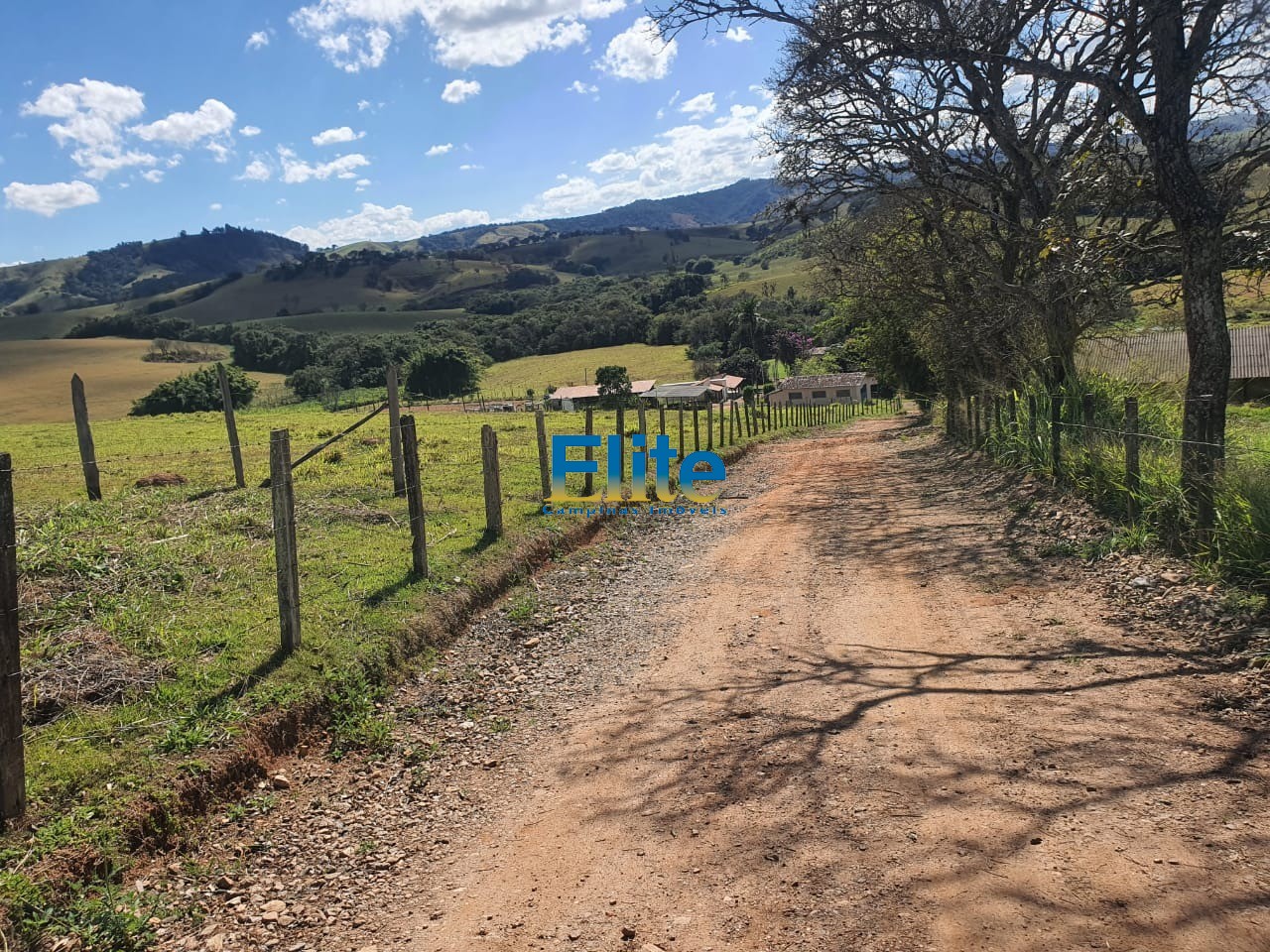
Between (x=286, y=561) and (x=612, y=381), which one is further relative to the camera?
(x=612, y=381)

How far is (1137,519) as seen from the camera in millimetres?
7812

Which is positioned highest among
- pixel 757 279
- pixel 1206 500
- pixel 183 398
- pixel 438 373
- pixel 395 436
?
pixel 757 279

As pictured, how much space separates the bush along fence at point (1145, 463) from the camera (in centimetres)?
614

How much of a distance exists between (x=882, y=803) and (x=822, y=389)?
71.6m

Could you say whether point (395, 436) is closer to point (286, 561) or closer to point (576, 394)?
point (286, 561)

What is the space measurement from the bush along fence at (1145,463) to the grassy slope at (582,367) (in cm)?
6419

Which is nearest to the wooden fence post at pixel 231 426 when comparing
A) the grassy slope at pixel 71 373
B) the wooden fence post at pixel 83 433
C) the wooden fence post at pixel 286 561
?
the wooden fence post at pixel 83 433

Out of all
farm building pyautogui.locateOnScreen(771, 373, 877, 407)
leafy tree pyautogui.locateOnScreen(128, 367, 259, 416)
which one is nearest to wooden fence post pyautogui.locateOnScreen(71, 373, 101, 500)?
leafy tree pyautogui.locateOnScreen(128, 367, 259, 416)

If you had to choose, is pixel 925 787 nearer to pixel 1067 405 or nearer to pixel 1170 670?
pixel 1170 670

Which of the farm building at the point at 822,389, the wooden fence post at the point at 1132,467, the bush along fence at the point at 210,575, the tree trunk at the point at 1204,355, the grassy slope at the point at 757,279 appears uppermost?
the grassy slope at the point at 757,279

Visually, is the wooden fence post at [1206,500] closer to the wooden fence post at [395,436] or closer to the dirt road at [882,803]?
the dirt road at [882,803]

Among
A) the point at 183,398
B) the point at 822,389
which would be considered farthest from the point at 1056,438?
the point at 822,389

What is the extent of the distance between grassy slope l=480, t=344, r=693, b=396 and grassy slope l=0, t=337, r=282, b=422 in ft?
78.5

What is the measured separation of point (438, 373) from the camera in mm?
73625
